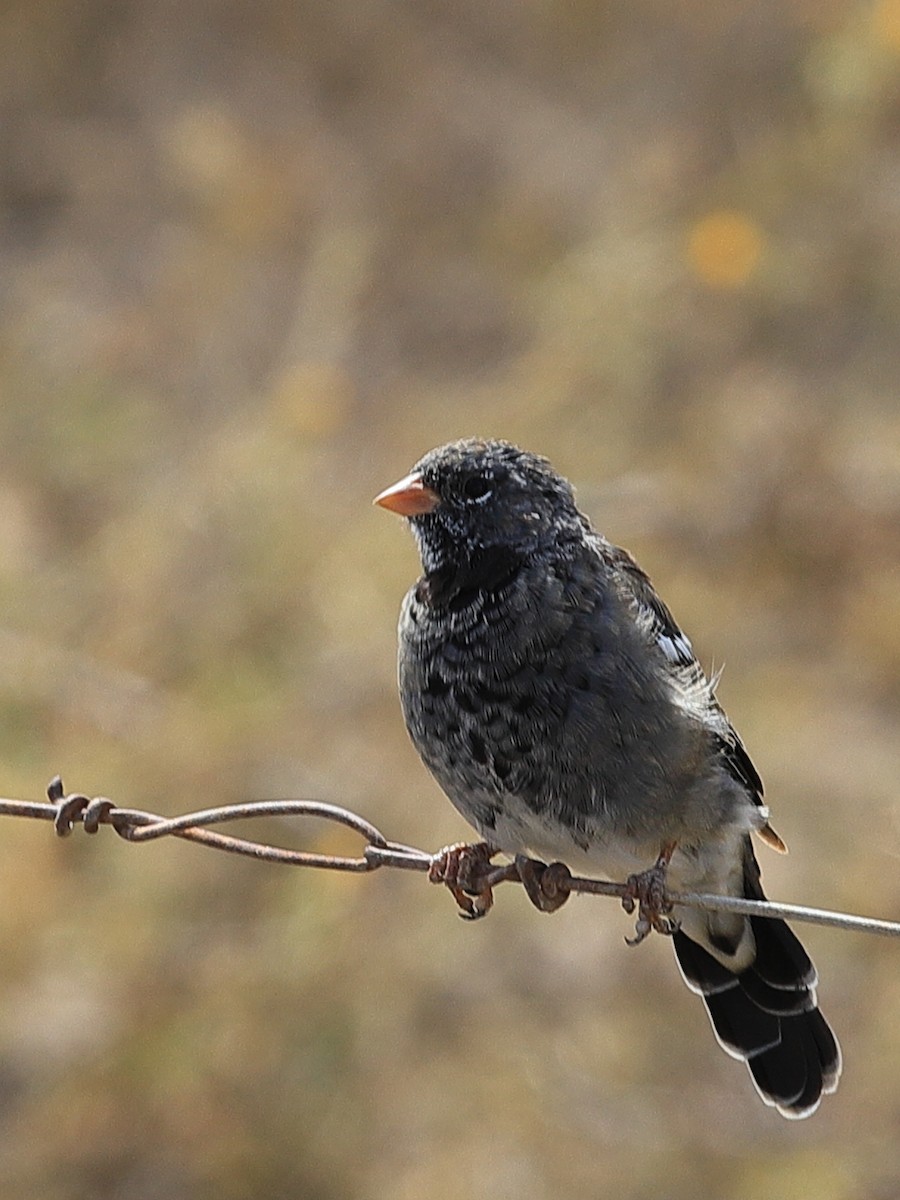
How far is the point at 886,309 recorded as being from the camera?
8.20m

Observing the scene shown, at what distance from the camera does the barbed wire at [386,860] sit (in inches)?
104

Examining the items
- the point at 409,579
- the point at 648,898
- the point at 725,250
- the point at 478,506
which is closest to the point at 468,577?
the point at 478,506

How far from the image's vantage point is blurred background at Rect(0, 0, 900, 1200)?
18.7 feet

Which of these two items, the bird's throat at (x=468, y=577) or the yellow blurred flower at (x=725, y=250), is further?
the yellow blurred flower at (x=725, y=250)

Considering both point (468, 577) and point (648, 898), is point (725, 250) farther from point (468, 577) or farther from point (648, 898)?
point (648, 898)

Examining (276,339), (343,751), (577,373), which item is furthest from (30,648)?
(276,339)

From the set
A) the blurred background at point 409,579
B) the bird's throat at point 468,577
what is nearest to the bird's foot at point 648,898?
the bird's throat at point 468,577

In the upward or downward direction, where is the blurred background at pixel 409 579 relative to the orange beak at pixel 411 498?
upward

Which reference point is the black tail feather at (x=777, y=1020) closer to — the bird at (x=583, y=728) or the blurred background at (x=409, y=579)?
the bird at (x=583, y=728)

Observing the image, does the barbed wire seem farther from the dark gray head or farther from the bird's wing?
the dark gray head

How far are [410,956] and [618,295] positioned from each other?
11.6ft

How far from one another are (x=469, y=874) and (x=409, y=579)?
333 centimetres

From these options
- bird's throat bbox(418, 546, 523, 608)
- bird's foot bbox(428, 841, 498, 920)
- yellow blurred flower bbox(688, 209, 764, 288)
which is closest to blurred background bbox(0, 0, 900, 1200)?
yellow blurred flower bbox(688, 209, 764, 288)

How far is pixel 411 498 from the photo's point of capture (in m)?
3.69
